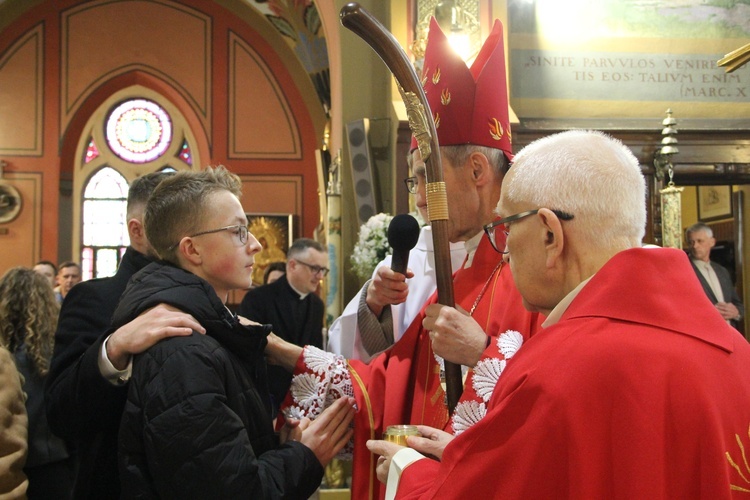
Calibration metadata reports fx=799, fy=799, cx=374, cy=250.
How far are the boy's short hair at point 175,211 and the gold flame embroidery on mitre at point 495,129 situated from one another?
0.77 metres

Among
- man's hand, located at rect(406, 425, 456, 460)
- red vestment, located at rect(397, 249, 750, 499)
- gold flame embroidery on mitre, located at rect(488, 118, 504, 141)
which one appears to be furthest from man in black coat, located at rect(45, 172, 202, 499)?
gold flame embroidery on mitre, located at rect(488, 118, 504, 141)

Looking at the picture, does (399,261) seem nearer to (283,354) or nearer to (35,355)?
(283,354)

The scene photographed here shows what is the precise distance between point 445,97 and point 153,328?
1.08m

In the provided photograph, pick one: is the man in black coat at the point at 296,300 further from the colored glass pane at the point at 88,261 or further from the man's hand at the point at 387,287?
the colored glass pane at the point at 88,261

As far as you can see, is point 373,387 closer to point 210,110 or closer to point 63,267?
point 63,267

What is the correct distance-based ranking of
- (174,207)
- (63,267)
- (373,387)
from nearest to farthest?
1. (174,207)
2. (373,387)
3. (63,267)

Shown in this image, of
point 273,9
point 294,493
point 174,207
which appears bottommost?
point 294,493

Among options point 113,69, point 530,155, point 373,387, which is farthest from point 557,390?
point 113,69

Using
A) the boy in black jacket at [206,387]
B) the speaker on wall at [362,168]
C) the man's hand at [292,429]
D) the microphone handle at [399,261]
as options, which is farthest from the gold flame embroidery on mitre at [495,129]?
the speaker on wall at [362,168]

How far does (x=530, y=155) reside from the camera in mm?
1471

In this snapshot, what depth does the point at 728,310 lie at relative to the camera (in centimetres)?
634

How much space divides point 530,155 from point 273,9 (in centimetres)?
1103

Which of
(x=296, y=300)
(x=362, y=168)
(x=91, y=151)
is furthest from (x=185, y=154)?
(x=296, y=300)

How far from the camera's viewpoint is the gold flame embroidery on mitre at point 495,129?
2.23m
